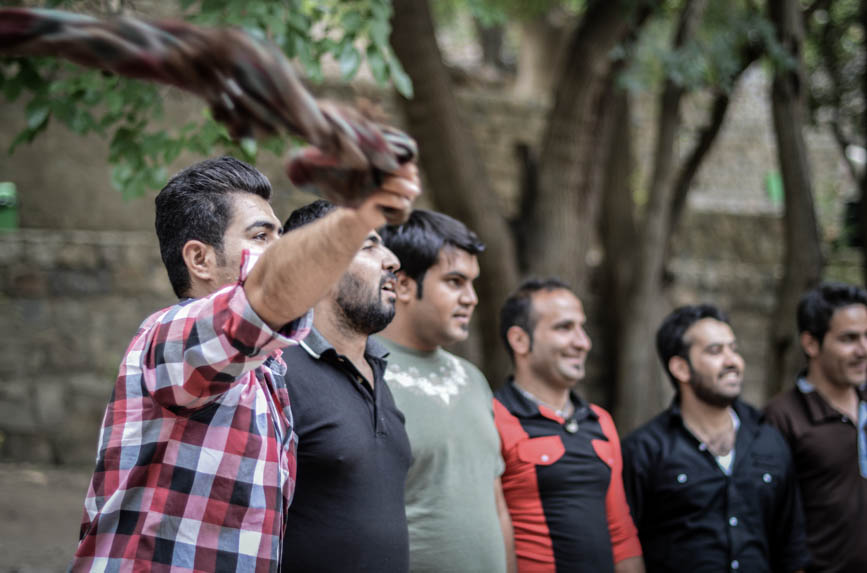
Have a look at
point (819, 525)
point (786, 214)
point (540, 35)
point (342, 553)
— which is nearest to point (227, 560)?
point (342, 553)

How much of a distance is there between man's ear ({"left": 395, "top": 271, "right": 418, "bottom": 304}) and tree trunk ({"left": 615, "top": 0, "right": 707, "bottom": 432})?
3810mm

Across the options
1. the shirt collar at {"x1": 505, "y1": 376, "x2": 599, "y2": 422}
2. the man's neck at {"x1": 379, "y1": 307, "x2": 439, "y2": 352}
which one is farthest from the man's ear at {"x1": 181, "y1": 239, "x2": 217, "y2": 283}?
the shirt collar at {"x1": 505, "y1": 376, "x2": 599, "y2": 422}

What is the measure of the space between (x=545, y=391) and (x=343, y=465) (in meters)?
1.41

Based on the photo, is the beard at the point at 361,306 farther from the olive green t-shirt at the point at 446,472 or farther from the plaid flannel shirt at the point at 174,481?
the plaid flannel shirt at the point at 174,481

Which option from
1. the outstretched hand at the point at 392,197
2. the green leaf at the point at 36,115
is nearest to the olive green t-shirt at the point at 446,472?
the outstretched hand at the point at 392,197

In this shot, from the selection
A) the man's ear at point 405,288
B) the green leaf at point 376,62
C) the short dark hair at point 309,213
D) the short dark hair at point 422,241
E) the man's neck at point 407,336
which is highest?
the green leaf at point 376,62

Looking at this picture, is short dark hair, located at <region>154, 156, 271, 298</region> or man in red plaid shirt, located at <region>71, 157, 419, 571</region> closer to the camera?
man in red plaid shirt, located at <region>71, 157, 419, 571</region>

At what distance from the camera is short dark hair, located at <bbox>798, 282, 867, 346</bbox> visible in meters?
4.00

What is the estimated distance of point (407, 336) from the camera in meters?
3.06

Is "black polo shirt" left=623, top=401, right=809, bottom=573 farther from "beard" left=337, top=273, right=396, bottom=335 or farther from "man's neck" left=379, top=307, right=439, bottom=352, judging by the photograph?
"beard" left=337, top=273, right=396, bottom=335

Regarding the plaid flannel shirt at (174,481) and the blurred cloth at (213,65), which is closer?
the blurred cloth at (213,65)

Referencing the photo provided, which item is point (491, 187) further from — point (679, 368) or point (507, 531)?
point (507, 531)

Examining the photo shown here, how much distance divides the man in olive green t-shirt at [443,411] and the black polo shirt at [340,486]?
16.6 inches

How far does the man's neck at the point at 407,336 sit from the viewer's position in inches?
120
